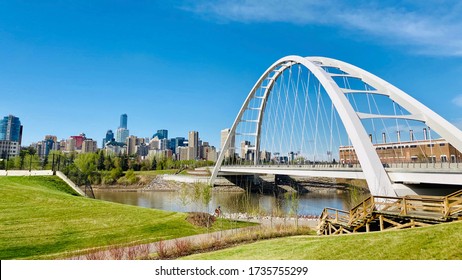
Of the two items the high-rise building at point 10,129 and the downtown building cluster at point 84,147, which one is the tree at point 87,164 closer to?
the downtown building cluster at point 84,147

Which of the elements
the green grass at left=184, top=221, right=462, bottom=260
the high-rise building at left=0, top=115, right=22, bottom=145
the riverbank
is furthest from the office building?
the green grass at left=184, top=221, right=462, bottom=260

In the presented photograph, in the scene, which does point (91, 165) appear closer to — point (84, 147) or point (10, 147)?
point (10, 147)

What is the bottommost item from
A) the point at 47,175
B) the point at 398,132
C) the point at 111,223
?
the point at 111,223

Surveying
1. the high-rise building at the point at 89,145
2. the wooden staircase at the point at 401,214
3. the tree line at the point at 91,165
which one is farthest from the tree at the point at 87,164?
the high-rise building at the point at 89,145

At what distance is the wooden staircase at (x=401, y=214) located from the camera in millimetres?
8727

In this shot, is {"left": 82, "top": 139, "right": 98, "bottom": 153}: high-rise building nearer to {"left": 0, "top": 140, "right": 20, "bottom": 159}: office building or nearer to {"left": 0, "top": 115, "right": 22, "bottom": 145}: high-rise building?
{"left": 0, "top": 115, "right": 22, "bottom": 145}: high-rise building

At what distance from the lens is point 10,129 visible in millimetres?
100562

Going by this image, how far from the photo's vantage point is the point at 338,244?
7664 millimetres

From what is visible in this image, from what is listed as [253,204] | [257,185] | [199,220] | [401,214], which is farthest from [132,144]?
[401,214]

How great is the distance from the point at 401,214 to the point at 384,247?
357cm

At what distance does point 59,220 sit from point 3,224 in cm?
213
